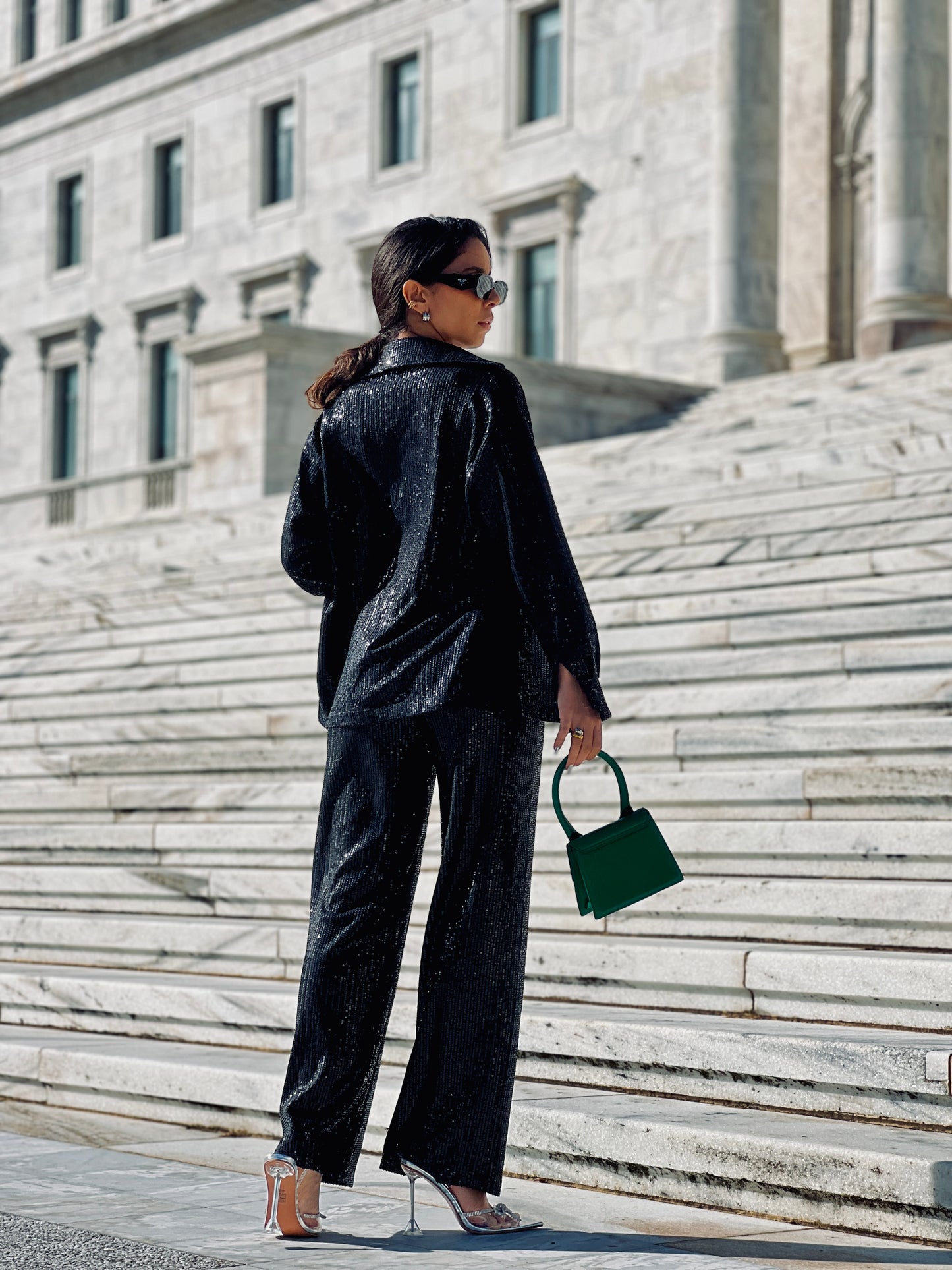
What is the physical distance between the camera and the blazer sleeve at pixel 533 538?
341cm

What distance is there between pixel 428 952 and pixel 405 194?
26022mm

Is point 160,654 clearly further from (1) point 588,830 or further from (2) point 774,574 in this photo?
(1) point 588,830

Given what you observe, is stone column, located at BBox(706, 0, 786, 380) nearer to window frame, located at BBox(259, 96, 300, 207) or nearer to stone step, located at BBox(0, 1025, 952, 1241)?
window frame, located at BBox(259, 96, 300, 207)

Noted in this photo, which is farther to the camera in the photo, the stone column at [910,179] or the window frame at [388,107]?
the window frame at [388,107]

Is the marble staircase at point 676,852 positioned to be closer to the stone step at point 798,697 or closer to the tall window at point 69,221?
the stone step at point 798,697

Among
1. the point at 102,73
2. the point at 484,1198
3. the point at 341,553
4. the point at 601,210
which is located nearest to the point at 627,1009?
the point at 484,1198

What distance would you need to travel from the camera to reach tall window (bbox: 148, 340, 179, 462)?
32656mm

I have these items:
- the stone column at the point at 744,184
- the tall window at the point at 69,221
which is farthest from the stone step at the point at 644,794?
the tall window at the point at 69,221

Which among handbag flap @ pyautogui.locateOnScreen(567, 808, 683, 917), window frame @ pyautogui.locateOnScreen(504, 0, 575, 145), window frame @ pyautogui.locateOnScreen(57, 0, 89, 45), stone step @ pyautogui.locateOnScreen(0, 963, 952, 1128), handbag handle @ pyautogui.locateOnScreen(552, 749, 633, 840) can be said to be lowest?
stone step @ pyautogui.locateOnScreen(0, 963, 952, 1128)

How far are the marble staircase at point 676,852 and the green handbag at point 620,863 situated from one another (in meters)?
0.62

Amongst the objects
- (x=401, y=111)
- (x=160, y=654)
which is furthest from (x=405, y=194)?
(x=160, y=654)

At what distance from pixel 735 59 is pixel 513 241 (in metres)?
6.13

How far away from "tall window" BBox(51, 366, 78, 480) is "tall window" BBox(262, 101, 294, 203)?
235 inches

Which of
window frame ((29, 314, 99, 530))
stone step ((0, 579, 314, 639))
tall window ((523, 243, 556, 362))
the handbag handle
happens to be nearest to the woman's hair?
the handbag handle
